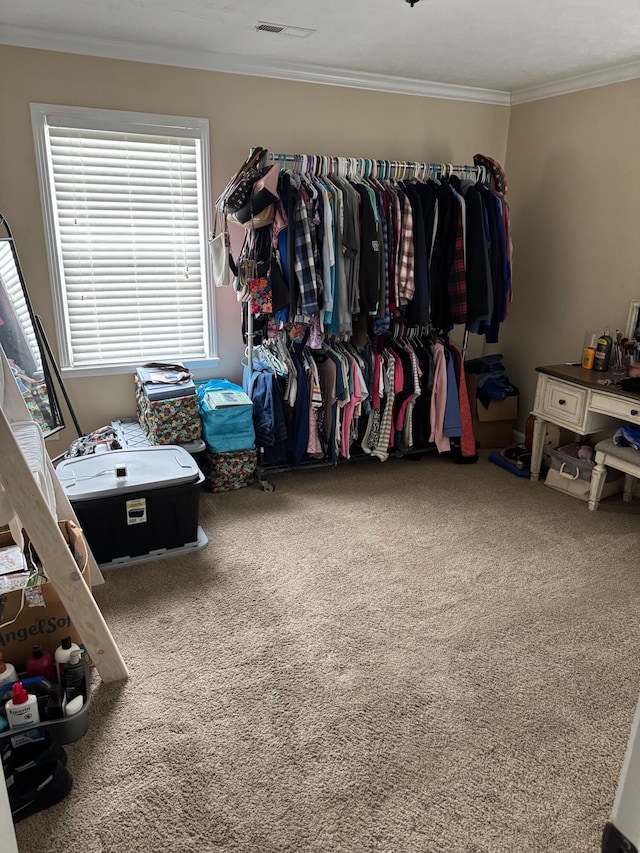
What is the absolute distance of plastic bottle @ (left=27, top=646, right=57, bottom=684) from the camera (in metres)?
1.92

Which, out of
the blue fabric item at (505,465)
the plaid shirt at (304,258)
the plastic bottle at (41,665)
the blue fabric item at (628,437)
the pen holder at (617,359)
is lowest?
the blue fabric item at (505,465)

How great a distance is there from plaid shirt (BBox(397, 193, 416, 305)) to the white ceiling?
0.82m

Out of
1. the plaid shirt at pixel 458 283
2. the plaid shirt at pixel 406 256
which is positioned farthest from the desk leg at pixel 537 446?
the plaid shirt at pixel 406 256

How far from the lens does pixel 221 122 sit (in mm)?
3564

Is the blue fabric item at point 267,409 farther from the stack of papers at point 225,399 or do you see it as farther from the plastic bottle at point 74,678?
the plastic bottle at point 74,678

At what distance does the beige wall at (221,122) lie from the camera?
10.4 feet

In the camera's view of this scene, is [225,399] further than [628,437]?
Yes

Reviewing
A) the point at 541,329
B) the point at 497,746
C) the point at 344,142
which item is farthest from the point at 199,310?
the point at 497,746

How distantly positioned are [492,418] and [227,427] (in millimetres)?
1944

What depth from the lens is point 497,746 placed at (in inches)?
73.4

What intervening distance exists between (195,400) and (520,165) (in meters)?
2.89

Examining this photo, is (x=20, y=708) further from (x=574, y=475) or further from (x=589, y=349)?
(x=589, y=349)

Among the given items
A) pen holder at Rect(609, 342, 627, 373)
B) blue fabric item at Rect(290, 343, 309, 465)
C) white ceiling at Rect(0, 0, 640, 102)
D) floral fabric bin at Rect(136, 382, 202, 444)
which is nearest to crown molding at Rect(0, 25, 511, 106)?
white ceiling at Rect(0, 0, 640, 102)

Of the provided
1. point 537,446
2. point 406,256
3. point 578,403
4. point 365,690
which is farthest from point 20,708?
point 537,446
